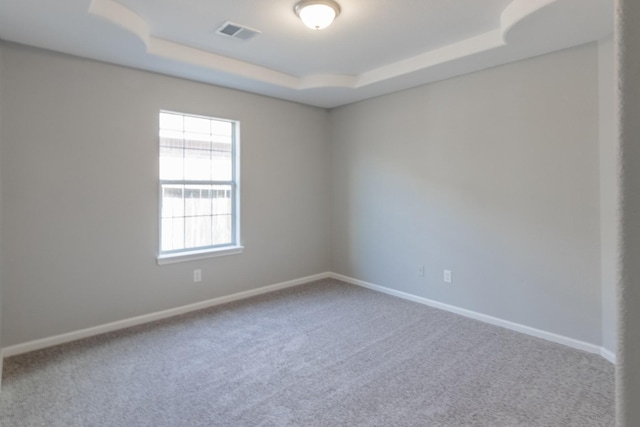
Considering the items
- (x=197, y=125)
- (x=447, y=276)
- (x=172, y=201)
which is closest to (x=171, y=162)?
(x=172, y=201)

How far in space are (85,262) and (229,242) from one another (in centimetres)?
146

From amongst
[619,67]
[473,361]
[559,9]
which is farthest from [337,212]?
[619,67]

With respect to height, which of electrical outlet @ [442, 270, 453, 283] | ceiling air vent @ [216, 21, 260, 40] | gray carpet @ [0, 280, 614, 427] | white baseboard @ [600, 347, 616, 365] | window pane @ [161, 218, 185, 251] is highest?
ceiling air vent @ [216, 21, 260, 40]

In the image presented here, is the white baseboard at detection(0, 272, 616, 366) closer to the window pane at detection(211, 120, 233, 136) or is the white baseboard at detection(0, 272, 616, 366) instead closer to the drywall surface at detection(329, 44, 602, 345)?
the drywall surface at detection(329, 44, 602, 345)

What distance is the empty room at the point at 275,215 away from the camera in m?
2.32

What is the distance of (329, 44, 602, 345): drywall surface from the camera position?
2859 mm

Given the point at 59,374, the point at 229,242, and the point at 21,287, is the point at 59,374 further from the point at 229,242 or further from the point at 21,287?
the point at 229,242

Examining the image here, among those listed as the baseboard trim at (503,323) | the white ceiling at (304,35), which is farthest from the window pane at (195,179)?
the baseboard trim at (503,323)

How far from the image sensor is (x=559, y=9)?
89.4 inches

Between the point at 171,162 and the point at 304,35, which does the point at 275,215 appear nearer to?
the point at 171,162

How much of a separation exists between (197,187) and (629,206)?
12.7ft

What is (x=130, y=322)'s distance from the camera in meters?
3.36

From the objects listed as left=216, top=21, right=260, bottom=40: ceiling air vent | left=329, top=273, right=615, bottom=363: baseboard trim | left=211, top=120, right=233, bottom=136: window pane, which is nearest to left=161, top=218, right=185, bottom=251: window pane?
left=211, top=120, right=233, bottom=136: window pane

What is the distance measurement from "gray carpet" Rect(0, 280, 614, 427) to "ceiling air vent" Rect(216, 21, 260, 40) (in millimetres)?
2565
